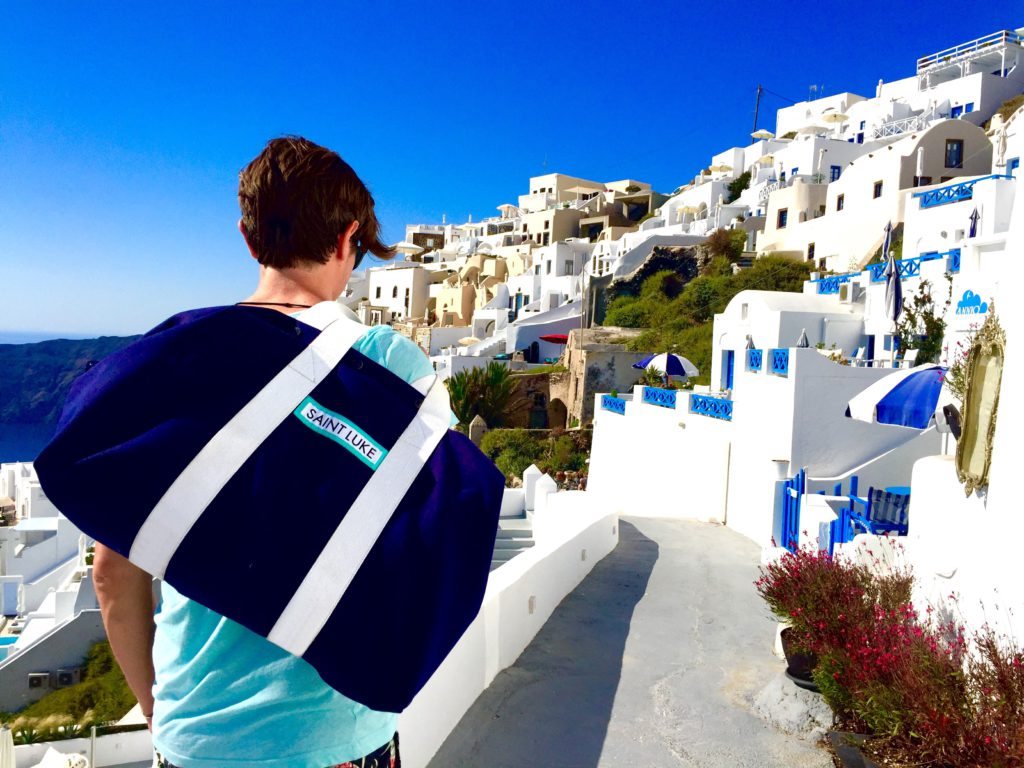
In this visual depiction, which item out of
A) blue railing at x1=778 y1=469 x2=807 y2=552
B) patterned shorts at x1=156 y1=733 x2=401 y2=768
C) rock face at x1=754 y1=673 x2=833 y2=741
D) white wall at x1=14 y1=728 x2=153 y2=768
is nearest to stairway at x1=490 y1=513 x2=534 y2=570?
blue railing at x1=778 y1=469 x2=807 y2=552

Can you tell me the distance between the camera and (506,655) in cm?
580

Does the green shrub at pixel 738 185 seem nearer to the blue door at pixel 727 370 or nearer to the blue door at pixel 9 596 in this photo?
the blue door at pixel 727 370

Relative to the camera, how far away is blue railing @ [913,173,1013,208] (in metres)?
14.9

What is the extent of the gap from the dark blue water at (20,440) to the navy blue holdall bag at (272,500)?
96.4 metres

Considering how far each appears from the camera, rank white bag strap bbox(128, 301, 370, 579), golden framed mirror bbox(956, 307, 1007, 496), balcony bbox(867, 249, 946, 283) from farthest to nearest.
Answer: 1. balcony bbox(867, 249, 946, 283)
2. golden framed mirror bbox(956, 307, 1007, 496)
3. white bag strap bbox(128, 301, 370, 579)

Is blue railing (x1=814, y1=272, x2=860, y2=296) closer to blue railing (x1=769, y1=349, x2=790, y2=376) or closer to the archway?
blue railing (x1=769, y1=349, x2=790, y2=376)


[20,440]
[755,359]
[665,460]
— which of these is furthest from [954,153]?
[20,440]

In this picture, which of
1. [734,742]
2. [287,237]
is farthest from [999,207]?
[287,237]

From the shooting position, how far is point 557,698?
5.32 meters

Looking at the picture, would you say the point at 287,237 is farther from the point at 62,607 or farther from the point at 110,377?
the point at 62,607

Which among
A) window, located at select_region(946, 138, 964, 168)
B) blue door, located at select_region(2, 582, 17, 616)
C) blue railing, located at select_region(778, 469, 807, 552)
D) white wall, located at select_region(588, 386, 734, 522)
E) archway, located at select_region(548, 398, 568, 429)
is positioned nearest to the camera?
blue railing, located at select_region(778, 469, 807, 552)

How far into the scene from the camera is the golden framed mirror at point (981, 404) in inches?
160

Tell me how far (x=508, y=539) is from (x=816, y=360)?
5553 mm

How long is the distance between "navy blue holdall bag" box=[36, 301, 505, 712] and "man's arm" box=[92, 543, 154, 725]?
179mm
